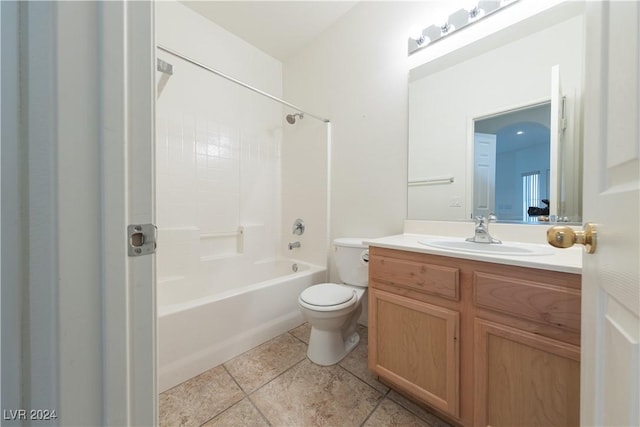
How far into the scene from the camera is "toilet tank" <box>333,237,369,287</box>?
163cm

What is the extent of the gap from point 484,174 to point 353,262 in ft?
3.16

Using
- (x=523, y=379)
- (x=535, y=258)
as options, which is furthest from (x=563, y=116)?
(x=523, y=379)

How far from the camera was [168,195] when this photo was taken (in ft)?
5.80

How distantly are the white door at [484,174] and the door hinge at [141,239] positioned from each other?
1.49 meters

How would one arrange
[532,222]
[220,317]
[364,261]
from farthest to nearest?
[364,261]
[220,317]
[532,222]

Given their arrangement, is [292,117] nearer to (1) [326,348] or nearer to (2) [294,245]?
(2) [294,245]

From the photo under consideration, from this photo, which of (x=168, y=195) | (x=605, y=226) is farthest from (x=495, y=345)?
(x=168, y=195)

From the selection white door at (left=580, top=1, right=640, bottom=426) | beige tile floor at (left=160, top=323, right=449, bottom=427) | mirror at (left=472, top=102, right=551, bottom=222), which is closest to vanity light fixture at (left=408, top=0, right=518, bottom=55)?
mirror at (left=472, top=102, right=551, bottom=222)

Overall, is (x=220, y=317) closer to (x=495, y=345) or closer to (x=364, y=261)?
(x=364, y=261)

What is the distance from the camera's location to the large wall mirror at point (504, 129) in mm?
1047

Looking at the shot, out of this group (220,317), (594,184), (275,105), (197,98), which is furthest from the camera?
(275,105)

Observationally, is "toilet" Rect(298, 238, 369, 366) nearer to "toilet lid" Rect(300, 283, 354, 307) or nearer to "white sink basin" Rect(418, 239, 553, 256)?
"toilet lid" Rect(300, 283, 354, 307)

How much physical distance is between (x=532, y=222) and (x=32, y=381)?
166 centimetres

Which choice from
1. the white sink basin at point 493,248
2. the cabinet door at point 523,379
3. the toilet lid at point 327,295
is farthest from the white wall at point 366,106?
the cabinet door at point 523,379
